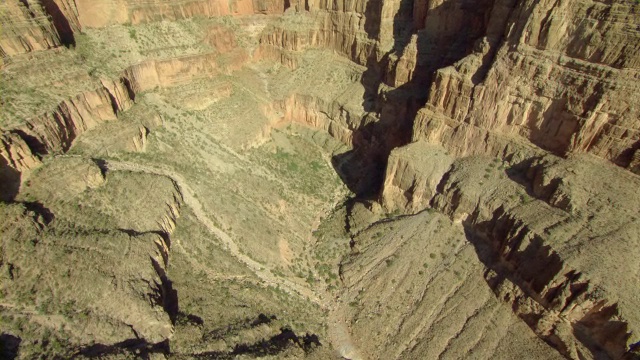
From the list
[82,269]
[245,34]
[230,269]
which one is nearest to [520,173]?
[230,269]

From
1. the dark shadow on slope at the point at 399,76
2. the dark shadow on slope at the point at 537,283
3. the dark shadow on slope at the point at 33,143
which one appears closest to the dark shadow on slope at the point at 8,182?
the dark shadow on slope at the point at 33,143

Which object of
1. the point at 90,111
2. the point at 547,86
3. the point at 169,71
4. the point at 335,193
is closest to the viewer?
the point at 547,86

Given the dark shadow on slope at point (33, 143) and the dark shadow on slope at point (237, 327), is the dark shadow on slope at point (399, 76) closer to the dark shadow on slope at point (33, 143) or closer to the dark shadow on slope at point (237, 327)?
the dark shadow on slope at point (237, 327)

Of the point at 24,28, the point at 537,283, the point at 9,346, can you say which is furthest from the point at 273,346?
the point at 24,28

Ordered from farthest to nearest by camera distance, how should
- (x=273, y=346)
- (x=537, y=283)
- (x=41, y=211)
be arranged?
(x=537, y=283), (x=41, y=211), (x=273, y=346)

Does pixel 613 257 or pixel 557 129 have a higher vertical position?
pixel 557 129

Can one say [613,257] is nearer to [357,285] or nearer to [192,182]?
[357,285]

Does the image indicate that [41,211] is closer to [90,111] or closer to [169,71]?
[90,111]
